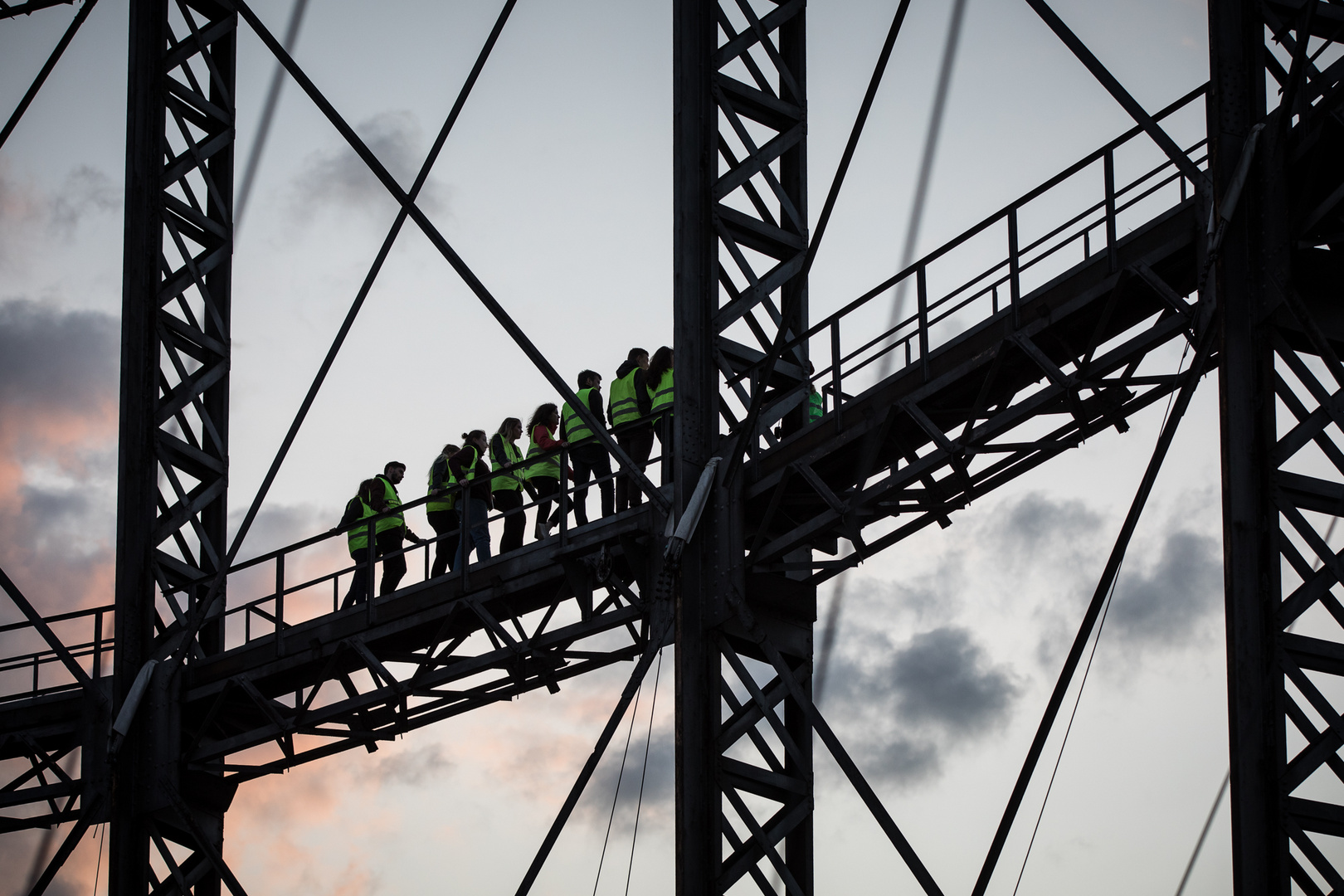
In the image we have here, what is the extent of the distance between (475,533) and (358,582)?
179 centimetres

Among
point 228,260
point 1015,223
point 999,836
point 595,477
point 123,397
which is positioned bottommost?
point 999,836

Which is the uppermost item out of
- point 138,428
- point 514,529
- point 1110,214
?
point 138,428

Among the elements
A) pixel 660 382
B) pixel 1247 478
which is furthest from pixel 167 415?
pixel 1247 478

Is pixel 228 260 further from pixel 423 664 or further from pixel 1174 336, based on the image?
pixel 1174 336

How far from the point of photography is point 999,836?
1116cm

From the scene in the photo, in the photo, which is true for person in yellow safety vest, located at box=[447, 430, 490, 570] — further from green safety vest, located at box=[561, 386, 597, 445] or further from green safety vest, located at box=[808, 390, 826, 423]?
green safety vest, located at box=[808, 390, 826, 423]

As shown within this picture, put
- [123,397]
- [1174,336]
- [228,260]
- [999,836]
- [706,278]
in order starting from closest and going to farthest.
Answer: [999,836] < [1174,336] < [706,278] < [123,397] < [228,260]

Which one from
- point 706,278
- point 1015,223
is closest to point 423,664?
point 706,278

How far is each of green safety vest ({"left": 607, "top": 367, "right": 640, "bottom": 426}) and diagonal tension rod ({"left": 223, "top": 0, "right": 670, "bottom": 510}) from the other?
1.21 feet

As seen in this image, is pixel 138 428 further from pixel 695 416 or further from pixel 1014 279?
pixel 1014 279

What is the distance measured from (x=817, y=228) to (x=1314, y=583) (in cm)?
478

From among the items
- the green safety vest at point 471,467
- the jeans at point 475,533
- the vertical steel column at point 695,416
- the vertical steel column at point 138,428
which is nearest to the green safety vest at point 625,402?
the vertical steel column at point 695,416

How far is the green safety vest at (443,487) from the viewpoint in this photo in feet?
55.2

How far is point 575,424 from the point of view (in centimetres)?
1584
